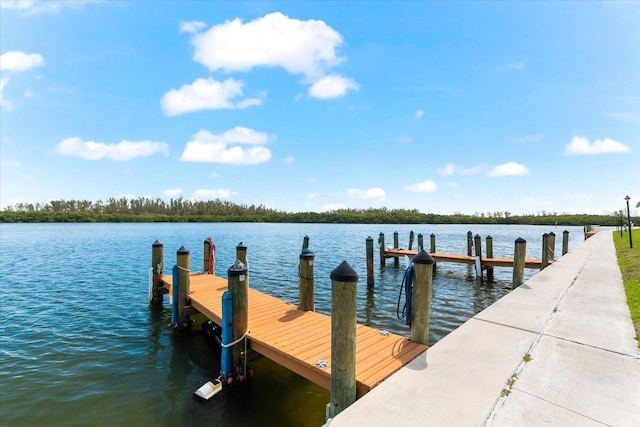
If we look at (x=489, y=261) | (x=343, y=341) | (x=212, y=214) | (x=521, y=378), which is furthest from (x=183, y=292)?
(x=212, y=214)

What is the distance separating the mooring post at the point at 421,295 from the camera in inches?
189

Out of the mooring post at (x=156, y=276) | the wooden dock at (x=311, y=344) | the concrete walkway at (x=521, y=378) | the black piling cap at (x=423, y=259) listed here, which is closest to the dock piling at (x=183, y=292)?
the wooden dock at (x=311, y=344)

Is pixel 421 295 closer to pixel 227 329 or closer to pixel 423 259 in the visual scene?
pixel 423 259

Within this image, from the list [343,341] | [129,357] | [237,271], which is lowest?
[129,357]

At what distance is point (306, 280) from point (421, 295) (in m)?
3.08

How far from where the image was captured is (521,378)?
3805mm

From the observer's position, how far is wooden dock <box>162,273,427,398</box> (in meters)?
4.29

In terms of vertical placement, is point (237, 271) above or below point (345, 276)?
below

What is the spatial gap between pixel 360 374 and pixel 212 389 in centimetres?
285

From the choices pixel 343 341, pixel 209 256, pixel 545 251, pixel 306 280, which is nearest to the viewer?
pixel 343 341

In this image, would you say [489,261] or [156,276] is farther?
[489,261]

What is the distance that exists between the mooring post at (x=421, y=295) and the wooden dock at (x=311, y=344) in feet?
0.70

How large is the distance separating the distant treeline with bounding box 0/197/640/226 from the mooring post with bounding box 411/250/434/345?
9818 centimetres

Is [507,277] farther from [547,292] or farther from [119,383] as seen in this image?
[119,383]
